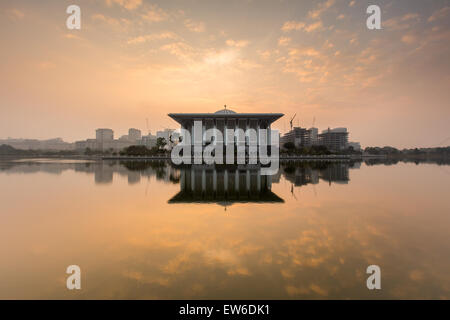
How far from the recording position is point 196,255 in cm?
516

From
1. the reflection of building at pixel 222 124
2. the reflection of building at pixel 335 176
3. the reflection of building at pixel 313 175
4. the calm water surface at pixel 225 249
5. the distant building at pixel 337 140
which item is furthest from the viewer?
the distant building at pixel 337 140

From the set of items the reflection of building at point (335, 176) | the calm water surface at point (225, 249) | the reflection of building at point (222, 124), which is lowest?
the calm water surface at point (225, 249)

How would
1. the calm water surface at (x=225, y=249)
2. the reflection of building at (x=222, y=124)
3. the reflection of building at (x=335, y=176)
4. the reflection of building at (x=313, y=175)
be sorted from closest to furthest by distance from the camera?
the calm water surface at (x=225, y=249) → the reflection of building at (x=313, y=175) → the reflection of building at (x=335, y=176) → the reflection of building at (x=222, y=124)

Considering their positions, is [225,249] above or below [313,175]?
below

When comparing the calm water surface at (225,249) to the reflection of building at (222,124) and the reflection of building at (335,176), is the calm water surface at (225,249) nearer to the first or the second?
the reflection of building at (335,176)

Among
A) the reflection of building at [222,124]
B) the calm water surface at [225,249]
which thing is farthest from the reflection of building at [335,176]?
the reflection of building at [222,124]

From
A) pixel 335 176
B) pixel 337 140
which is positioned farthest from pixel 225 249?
pixel 337 140

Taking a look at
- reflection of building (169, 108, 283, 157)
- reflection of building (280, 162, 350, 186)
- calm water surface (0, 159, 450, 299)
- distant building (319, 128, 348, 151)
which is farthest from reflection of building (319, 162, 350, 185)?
distant building (319, 128, 348, 151)

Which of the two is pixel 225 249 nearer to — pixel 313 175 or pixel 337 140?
pixel 313 175

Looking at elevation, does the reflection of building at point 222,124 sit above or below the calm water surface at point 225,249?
above

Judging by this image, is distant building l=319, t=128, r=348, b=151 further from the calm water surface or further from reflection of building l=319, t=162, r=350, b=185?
the calm water surface

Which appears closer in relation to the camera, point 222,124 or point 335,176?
point 335,176

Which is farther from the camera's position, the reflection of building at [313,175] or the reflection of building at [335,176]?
the reflection of building at [335,176]
